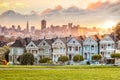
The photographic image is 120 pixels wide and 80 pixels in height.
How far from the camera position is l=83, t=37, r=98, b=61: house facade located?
229 feet

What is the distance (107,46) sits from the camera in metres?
68.7

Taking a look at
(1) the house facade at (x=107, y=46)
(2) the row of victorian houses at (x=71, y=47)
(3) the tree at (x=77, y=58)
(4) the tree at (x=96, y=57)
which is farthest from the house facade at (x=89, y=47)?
(4) the tree at (x=96, y=57)

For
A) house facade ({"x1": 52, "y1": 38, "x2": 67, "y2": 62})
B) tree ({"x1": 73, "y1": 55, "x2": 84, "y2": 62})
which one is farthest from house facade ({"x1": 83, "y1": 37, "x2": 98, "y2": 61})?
tree ({"x1": 73, "y1": 55, "x2": 84, "y2": 62})

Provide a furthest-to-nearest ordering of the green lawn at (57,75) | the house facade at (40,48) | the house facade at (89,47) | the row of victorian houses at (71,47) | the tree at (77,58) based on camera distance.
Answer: the house facade at (40,48)
the house facade at (89,47)
the row of victorian houses at (71,47)
the tree at (77,58)
the green lawn at (57,75)

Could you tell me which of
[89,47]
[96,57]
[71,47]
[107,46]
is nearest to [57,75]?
[96,57]

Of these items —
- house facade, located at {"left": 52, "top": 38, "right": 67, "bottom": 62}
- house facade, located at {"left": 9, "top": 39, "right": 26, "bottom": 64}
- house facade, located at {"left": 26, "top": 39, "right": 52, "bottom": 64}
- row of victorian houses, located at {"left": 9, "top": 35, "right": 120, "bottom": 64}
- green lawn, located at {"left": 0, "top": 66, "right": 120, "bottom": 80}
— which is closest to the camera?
green lawn, located at {"left": 0, "top": 66, "right": 120, "bottom": 80}

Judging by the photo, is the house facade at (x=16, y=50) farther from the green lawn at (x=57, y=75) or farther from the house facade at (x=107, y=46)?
the green lawn at (x=57, y=75)

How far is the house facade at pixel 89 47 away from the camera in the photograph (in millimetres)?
69738

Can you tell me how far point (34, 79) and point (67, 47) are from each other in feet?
164

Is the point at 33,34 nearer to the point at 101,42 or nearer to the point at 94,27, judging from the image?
the point at 94,27

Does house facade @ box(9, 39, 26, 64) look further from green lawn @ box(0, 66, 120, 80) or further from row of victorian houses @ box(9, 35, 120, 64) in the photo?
green lawn @ box(0, 66, 120, 80)

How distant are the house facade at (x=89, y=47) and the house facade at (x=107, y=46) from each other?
54.7 inches

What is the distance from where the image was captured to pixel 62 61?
63531 millimetres

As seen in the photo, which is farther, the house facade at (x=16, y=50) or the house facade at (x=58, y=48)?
the house facade at (x=16, y=50)
